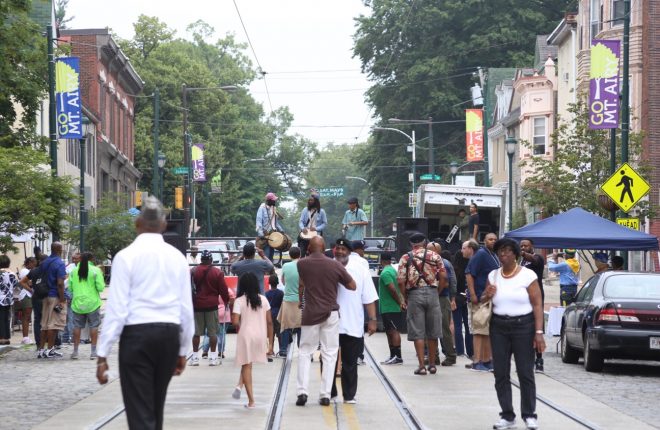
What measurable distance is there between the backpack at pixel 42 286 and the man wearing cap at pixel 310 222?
14.2 ft

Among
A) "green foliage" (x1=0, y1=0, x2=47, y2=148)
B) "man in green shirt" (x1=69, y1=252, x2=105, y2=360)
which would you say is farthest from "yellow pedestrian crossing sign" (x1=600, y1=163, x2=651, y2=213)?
"green foliage" (x1=0, y1=0, x2=47, y2=148)

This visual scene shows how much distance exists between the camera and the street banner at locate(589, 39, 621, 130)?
95.5 ft

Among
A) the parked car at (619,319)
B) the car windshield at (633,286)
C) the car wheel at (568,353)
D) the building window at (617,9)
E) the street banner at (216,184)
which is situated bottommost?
the car wheel at (568,353)

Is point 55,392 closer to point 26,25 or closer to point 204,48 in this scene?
point 26,25

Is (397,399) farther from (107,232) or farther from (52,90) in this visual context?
(107,232)

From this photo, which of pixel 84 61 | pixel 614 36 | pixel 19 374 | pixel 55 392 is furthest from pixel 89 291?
pixel 84 61

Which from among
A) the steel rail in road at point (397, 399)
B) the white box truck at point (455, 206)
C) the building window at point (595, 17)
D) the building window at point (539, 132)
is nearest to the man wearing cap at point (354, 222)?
the steel rail in road at point (397, 399)

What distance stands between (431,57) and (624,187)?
45.7 m

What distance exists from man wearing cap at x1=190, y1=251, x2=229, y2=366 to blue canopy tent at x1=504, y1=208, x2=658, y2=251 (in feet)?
20.4

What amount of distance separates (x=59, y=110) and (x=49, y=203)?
8874mm

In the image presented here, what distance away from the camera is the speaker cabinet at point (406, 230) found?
93.3 ft

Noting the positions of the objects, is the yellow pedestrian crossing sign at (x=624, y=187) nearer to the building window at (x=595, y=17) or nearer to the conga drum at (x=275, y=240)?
the conga drum at (x=275, y=240)

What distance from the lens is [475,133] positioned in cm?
6219

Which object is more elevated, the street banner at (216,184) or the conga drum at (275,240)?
the street banner at (216,184)
